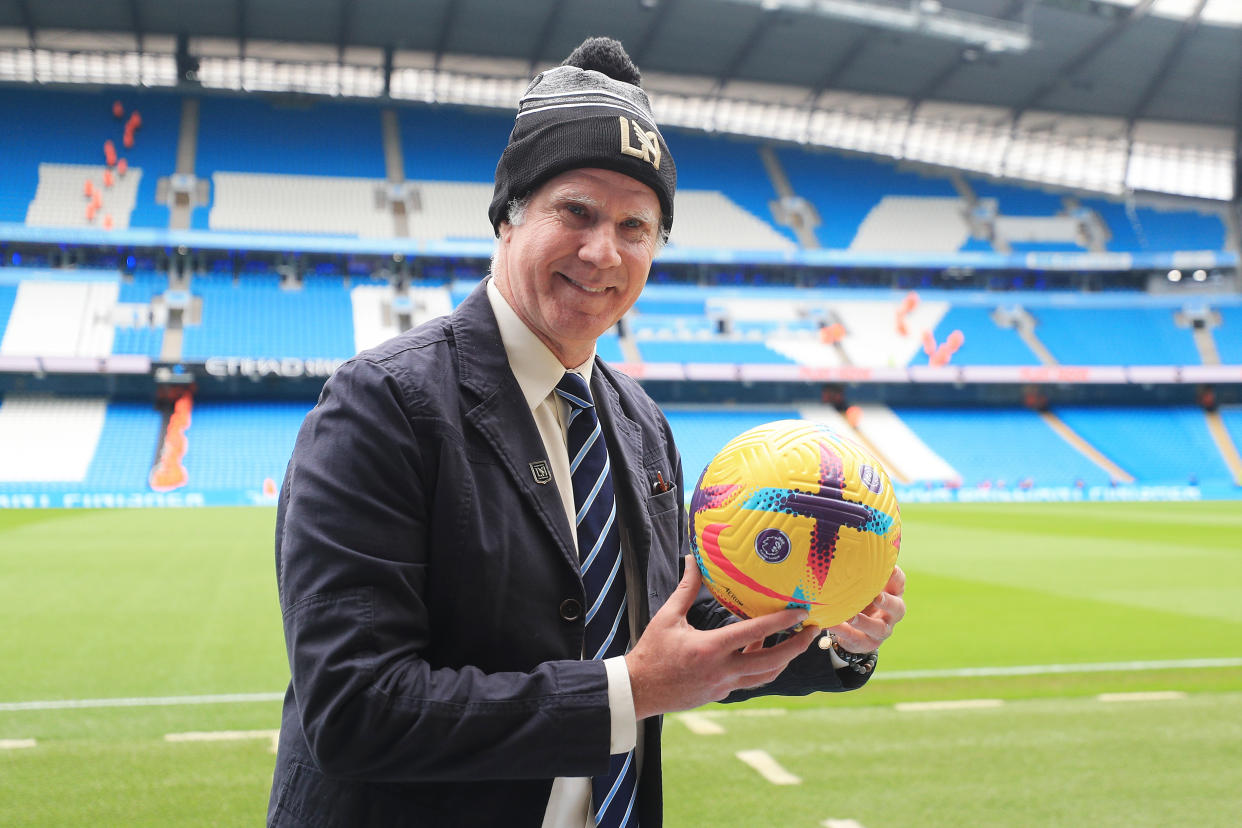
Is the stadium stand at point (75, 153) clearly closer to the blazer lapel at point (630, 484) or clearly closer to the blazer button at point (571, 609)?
the blazer lapel at point (630, 484)

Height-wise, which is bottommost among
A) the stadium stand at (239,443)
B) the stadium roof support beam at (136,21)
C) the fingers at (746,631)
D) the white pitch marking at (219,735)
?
the white pitch marking at (219,735)

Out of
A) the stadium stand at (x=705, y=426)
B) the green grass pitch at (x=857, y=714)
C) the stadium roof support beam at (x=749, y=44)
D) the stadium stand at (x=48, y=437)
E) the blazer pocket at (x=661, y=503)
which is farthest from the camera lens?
the stadium roof support beam at (x=749, y=44)

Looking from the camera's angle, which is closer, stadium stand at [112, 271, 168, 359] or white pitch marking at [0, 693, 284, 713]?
white pitch marking at [0, 693, 284, 713]

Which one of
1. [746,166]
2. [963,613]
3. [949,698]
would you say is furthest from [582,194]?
[746,166]

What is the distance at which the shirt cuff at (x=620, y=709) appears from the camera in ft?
5.44

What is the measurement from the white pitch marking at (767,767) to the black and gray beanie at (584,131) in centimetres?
374

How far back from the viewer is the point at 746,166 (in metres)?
43.2

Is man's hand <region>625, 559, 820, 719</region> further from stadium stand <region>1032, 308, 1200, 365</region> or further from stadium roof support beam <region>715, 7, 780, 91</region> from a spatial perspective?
stadium stand <region>1032, 308, 1200, 365</region>

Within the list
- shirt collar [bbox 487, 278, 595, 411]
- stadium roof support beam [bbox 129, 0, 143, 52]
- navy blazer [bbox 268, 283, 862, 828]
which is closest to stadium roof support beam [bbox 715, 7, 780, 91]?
stadium roof support beam [bbox 129, 0, 143, 52]

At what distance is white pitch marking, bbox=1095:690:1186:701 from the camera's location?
6.62m

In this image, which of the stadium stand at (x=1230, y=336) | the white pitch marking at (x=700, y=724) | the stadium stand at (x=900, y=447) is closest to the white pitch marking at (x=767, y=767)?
the white pitch marking at (x=700, y=724)

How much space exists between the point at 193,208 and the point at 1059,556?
3255 centimetres

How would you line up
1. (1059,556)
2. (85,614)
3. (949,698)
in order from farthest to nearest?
(1059,556)
(85,614)
(949,698)

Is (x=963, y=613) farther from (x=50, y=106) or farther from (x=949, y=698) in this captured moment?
(x=50, y=106)
